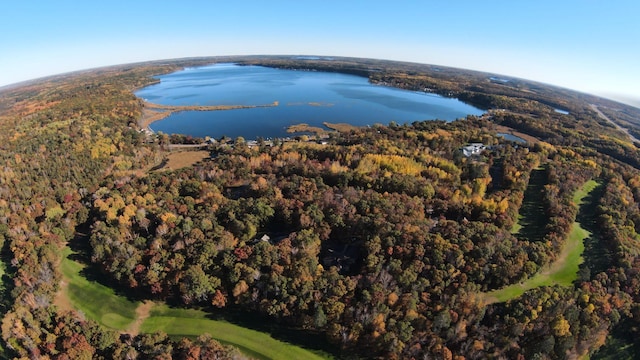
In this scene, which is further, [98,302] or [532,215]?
[532,215]

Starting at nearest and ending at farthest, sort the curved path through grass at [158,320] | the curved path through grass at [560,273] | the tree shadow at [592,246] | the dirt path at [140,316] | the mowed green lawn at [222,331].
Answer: the mowed green lawn at [222,331] < the curved path through grass at [158,320] < the dirt path at [140,316] < the curved path through grass at [560,273] < the tree shadow at [592,246]

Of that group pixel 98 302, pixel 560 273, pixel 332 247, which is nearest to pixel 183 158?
pixel 98 302

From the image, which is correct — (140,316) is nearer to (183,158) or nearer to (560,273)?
(183,158)

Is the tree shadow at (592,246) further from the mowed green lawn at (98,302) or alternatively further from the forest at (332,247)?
the mowed green lawn at (98,302)

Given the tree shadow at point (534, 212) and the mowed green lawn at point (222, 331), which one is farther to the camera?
the tree shadow at point (534, 212)

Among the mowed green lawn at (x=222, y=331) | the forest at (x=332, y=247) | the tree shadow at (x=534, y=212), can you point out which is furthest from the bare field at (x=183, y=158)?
the tree shadow at (x=534, y=212)

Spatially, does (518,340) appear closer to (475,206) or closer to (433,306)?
(433,306)

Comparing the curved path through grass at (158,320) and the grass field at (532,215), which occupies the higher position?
the grass field at (532,215)
